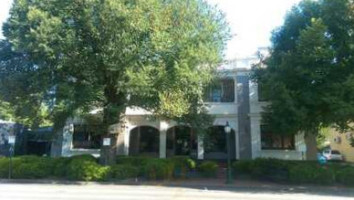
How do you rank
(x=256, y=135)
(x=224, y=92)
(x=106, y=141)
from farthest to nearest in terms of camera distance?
(x=224, y=92), (x=256, y=135), (x=106, y=141)

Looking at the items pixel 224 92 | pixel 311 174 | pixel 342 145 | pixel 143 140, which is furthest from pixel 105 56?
pixel 342 145

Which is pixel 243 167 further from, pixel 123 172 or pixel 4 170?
pixel 4 170

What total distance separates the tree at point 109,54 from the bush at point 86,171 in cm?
258

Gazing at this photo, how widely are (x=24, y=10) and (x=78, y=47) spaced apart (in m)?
3.71

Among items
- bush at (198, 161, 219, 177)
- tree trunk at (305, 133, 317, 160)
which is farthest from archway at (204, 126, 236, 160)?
tree trunk at (305, 133, 317, 160)

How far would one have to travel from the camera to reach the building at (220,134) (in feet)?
100

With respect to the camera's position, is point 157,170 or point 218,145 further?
point 218,145

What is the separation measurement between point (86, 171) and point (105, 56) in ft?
21.6

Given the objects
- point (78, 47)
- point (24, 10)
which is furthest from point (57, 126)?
point (24, 10)

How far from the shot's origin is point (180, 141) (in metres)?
33.2

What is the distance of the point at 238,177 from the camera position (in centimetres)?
2630

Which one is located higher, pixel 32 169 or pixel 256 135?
pixel 256 135

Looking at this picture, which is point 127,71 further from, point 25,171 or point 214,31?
point 25,171

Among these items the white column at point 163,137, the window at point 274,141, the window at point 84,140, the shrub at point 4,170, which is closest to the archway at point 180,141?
the white column at point 163,137
